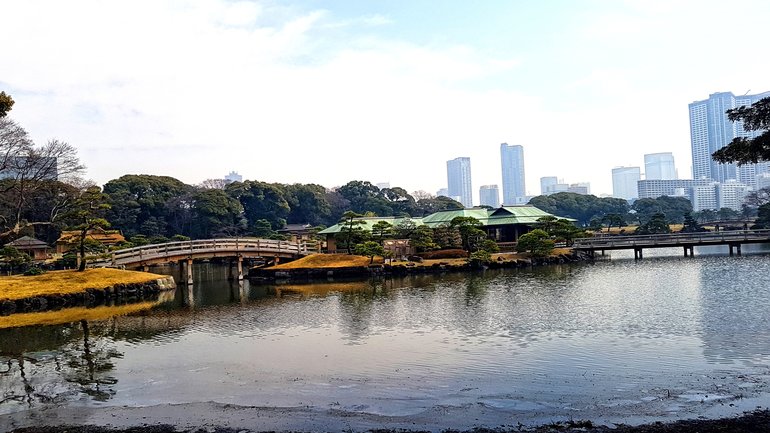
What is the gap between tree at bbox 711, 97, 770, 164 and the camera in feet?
36.4

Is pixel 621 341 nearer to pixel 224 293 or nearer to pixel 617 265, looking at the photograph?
pixel 224 293

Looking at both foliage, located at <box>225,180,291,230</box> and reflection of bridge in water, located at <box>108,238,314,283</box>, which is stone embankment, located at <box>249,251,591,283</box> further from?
foliage, located at <box>225,180,291,230</box>

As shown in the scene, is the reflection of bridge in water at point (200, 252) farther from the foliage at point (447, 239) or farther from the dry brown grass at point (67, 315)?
the foliage at point (447, 239)

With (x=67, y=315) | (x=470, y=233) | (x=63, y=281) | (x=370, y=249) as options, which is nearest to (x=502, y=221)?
(x=470, y=233)

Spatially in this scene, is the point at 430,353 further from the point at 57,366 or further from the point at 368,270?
the point at 368,270

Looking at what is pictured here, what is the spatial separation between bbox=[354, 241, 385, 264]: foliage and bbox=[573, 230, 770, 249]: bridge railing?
17.7m

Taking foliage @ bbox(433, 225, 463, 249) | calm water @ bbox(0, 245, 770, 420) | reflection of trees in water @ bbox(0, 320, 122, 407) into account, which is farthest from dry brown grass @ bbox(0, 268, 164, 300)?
foliage @ bbox(433, 225, 463, 249)

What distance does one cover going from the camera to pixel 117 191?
62750 mm

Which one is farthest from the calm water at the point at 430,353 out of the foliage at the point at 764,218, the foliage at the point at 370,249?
the foliage at the point at 764,218

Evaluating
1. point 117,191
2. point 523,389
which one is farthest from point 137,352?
point 117,191

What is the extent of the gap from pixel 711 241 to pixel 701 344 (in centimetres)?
3734

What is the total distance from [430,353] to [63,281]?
22.1 meters

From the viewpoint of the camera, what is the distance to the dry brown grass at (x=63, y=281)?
26719 millimetres

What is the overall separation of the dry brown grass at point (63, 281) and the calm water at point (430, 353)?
199 inches
